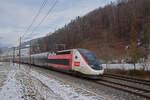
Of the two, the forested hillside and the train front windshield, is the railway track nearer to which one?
the train front windshield

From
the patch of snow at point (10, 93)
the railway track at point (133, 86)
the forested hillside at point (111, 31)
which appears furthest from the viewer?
the forested hillside at point (111, 31)

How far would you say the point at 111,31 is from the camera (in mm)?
75750

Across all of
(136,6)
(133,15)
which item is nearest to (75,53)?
(133,15)

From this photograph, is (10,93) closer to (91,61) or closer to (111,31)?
(91,61)

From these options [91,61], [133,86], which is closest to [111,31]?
[91,61]

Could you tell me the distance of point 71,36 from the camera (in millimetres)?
93125

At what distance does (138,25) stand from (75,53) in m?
58.5

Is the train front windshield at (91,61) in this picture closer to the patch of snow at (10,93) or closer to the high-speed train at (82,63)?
the high-speed train at (82,63)

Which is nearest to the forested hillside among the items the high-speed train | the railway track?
the high-speed train

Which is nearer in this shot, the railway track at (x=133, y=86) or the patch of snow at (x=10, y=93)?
the patch of snow at (x=10, y=93)

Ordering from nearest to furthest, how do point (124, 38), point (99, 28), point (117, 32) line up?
point (124, 38) → point (117, 32) → point (99, 28)

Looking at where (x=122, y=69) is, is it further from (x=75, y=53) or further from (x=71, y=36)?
(x=71, y=36)

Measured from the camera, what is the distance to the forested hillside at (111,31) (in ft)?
196

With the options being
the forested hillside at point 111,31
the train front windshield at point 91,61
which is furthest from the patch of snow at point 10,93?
the forested hillside at point 111,31
